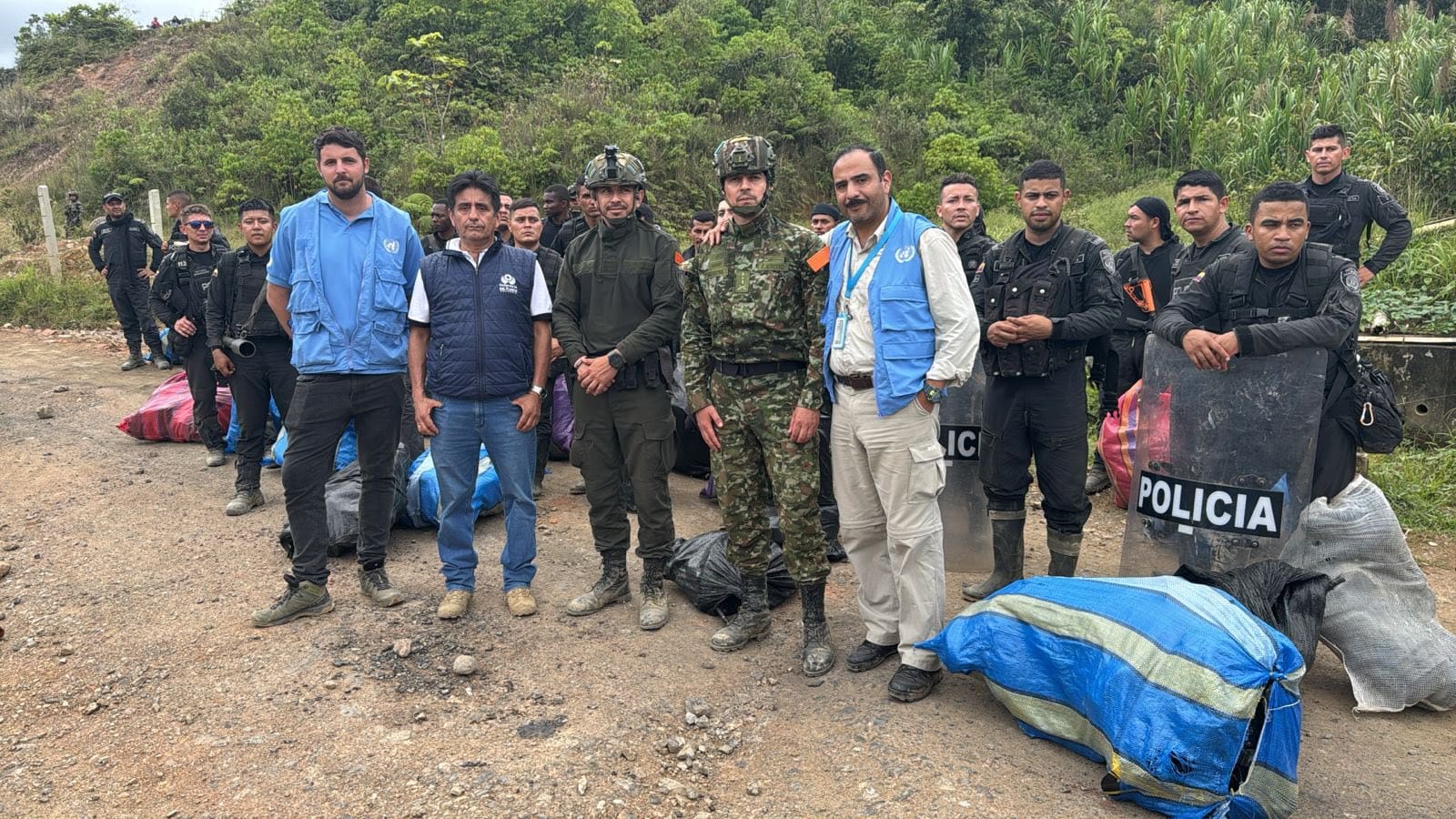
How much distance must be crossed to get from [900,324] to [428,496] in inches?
119

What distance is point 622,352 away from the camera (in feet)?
12.3

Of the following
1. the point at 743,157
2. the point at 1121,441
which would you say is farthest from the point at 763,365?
the point at 1121,441

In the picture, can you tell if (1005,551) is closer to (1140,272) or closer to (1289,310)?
(1289,310)

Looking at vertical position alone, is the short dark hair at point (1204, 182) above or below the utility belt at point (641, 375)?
above

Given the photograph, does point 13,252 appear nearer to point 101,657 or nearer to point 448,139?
point 448,139

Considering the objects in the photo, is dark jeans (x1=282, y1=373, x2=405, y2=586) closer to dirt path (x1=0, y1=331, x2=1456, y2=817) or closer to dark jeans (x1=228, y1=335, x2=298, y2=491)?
dirt path (x1=0, y1=331, x2=1456, y2=817)

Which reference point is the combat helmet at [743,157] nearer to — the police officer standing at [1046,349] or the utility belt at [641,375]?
the utility belt at [641,375]

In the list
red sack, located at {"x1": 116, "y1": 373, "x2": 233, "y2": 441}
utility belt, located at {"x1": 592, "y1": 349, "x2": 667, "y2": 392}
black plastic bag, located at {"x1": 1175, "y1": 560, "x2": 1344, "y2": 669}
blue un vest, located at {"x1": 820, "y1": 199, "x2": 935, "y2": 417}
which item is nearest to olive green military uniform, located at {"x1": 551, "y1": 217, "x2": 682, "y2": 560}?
utility belt, located at {"x1": 592, "y1": 349, "x2": 667, "y2": 392}

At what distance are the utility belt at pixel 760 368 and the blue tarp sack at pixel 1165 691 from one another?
119 cm

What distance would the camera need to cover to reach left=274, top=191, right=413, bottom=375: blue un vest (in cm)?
385

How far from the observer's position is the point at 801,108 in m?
17.1

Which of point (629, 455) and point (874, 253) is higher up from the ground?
point (874, 253)

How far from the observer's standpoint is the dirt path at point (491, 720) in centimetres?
275

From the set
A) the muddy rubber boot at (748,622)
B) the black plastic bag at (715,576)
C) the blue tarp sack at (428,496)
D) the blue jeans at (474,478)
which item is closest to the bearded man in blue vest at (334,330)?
the blue jeans at (474,478)
